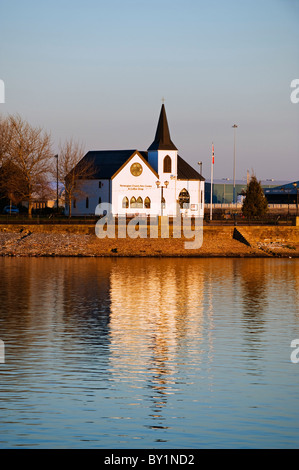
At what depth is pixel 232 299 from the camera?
1426 inches

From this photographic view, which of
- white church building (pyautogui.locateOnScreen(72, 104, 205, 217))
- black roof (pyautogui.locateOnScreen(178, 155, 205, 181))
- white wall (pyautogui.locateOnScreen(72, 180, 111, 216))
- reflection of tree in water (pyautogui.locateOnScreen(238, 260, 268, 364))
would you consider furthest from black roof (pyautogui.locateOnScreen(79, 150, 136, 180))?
reflection of tree in water (pyautogui.locateOnScreen(238, 260, 268, 364))

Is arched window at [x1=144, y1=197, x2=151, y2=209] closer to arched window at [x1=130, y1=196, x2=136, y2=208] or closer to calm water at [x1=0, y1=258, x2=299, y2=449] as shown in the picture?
arched window at [x1=130, y1=196, x2=136, y2=208]

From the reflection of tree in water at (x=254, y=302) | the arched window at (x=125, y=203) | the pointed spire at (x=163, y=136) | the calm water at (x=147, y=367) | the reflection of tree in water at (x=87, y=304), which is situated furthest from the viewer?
the pointed spire at (x=163, y=136)

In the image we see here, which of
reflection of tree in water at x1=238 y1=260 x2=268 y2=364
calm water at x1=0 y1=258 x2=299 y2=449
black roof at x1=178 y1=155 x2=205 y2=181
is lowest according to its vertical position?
reflection of tree in water at x1=238 y1=260 x2=268 y2=364

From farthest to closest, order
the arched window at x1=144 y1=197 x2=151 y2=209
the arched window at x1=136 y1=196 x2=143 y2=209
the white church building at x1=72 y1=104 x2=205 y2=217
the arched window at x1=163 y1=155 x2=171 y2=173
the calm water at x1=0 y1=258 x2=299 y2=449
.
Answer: the arched window at x1=163 y1=155 x2=171 y2=173 → the arched window at x1=144 y1=197 x2=151 y2=209 → the arched window at x1=136 y1=196 x2=143 y2=209 → the white church building at x1=72 y1=104 x2=205 y2=217 → the calm water at x1=0 y1=258 x2=299 y2=449

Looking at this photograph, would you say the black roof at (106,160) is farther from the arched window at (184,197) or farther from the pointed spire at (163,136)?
the arched window at (184,197)

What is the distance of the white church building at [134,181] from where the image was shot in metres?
91.5

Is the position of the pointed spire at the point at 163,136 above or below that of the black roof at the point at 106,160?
above

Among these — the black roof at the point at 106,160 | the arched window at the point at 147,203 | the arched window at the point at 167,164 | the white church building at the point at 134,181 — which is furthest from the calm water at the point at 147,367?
the arched window at the point at 167,164

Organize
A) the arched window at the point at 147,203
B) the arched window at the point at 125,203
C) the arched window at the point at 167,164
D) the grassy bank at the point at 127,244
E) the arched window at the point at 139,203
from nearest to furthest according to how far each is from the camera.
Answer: the grassy bank at the point at 127,244 < the arched window at the point at 125,203 < the arched window at the point at 139,203 < the arched window at the point at 147,203 < the arched window at the point at 167,164

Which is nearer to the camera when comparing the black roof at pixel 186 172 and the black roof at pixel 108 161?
the black roof at pixel 108 161

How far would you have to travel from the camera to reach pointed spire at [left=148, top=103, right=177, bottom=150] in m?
96.5
